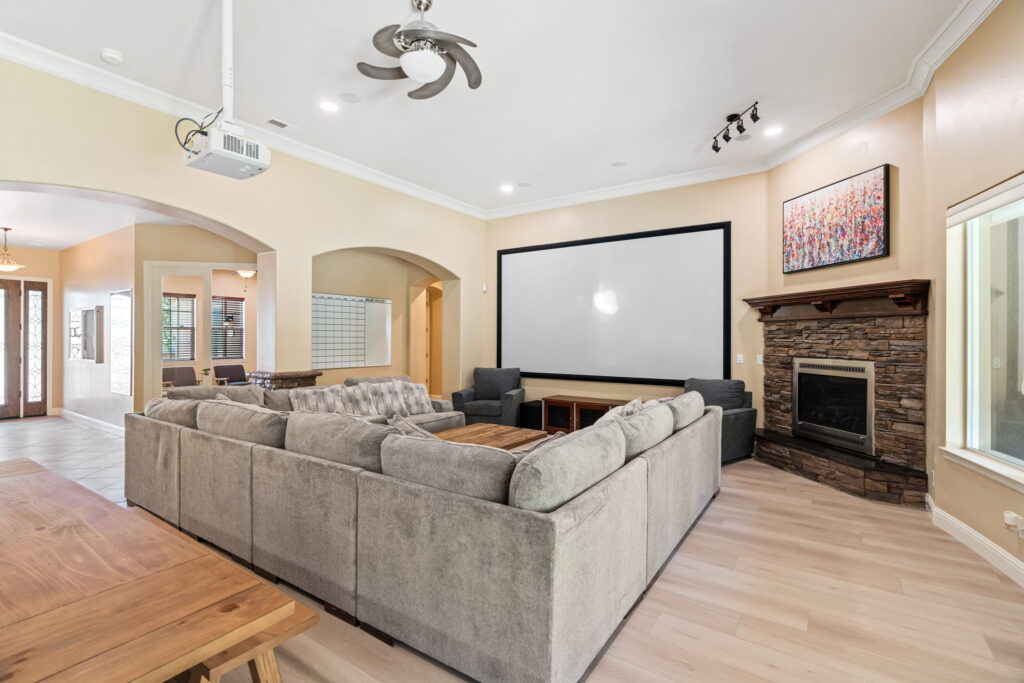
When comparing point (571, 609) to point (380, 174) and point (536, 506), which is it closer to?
point (536, 506)

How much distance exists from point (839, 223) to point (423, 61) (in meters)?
3.80

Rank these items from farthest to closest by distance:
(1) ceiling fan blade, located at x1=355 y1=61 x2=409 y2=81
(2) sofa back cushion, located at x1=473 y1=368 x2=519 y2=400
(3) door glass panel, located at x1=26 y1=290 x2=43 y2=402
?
(3) door glass panel, located at x1=26 y1=290 x2=43 y2=402, (2) sofa back cushion, located at x1=473 y1=368 x2=519 y2=400, (1) ceiling fan blade, located at x1=355 y1=61 x2=409 y2=81

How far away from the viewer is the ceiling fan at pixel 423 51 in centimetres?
261

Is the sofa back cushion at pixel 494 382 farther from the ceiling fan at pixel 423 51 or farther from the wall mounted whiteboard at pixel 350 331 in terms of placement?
the ceiling fan at pixel 423 51

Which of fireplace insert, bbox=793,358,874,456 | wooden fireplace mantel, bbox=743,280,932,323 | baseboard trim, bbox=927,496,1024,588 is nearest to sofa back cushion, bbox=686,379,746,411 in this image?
fireplace insert, bbox=793,358,874,456

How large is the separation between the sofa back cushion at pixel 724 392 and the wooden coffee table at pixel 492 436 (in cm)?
206

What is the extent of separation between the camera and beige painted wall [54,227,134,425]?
6.63 metres

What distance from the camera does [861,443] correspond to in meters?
4.12

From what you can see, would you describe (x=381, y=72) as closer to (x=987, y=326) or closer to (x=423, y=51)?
(x=423, y=51)

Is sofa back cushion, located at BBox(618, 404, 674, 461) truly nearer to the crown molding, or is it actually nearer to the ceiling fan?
the ceiling fan

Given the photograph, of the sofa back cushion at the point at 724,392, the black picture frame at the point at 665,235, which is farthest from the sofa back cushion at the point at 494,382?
the sofa back cushion at the point at 724,392

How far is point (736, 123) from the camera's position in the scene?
4254mm

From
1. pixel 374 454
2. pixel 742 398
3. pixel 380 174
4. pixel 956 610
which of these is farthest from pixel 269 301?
pixel 956 610

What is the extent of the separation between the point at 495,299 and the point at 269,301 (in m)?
3.31
